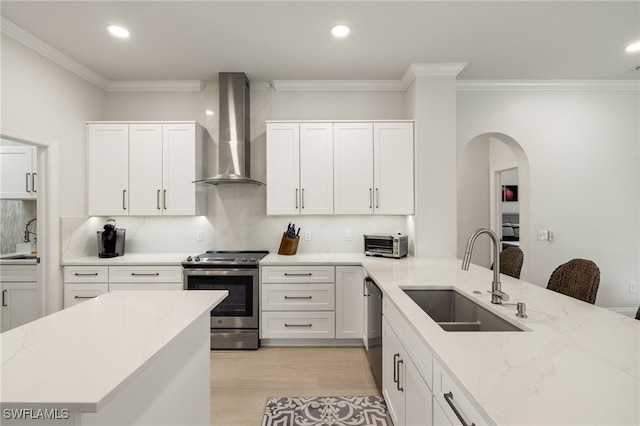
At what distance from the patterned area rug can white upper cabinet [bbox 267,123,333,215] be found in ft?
A: 5.88

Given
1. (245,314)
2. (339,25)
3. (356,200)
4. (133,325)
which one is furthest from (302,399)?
(339,25)

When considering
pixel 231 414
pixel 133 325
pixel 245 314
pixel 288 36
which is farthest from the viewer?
pixel 245 314

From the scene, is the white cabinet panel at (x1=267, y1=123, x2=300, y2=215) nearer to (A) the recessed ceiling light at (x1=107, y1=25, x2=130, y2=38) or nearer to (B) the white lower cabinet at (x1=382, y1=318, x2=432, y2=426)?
(A) the recessed ceiling light at (x1=107, y1=25, x2=130, y2=38)

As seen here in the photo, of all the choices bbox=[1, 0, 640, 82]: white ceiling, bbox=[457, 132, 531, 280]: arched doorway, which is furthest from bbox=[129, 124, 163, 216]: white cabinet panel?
bbox=[457, 132, 531, 280]: arched doorway

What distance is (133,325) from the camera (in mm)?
1316

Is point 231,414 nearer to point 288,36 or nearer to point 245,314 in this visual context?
point 245,314

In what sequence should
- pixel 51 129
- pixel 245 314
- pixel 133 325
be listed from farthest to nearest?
pixel 245 314, pixel 51 129, pixel 133 325

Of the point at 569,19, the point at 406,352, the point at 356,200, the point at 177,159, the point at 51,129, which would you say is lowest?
the point at 406,352

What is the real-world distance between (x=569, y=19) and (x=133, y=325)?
11.5ft

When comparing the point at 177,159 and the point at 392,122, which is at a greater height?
the point at 392,122

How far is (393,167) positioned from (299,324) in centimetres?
190

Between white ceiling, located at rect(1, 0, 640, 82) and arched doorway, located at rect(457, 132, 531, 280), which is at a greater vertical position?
white ceiling, located at rect(1, 0, 640, 82)

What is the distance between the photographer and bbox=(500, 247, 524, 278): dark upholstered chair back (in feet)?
9.46

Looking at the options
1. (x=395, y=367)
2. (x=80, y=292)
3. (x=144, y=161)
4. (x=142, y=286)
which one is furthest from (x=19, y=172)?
(x=395, y=367)
